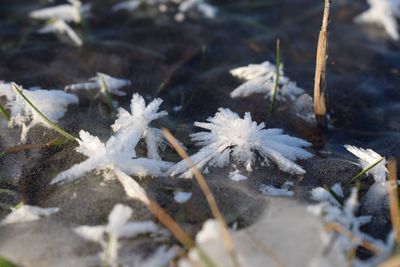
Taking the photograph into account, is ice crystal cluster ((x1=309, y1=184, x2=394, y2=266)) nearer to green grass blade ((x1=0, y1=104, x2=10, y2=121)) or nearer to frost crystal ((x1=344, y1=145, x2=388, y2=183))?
frost crystal ((x1=344, y1=145, x2=388, y2=183))

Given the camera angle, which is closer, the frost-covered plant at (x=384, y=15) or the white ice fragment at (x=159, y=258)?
the white ice fragment at (x=159, y=258)

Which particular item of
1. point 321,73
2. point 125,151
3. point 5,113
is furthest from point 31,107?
point 321,73

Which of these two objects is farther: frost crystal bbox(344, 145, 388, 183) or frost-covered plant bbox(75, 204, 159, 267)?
frost crystal bbox(344, 145, 388, 183)

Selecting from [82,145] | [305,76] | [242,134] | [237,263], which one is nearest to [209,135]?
[242,134]

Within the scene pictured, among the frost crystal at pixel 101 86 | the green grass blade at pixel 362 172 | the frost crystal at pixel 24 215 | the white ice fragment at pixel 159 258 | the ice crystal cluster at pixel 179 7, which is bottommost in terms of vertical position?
the white ice fragment at pixel 159 258

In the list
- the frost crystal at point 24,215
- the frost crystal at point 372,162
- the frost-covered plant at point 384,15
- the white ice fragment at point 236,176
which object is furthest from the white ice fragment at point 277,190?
the frost-covered plant at point 384,15

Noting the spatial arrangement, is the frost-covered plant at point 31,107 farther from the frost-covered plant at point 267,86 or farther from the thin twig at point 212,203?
the frost-covered plant at point 267,86

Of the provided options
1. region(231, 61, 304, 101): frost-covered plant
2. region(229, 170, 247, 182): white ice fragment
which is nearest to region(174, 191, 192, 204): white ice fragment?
region(229, 170, 247, 182): white ice fragment
